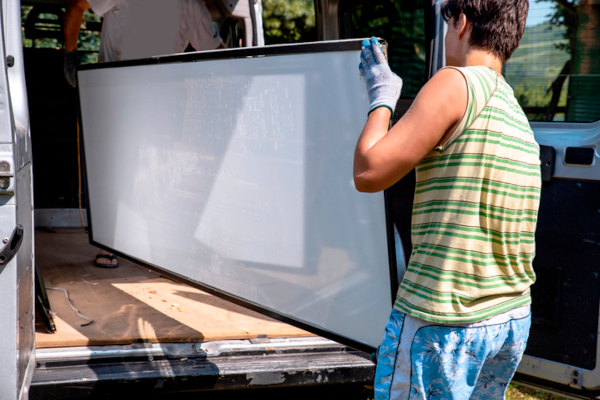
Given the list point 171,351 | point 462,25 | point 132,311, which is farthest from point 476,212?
point 132,311

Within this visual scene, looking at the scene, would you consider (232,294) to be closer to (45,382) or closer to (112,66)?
(45,382)

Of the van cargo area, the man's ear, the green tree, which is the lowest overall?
the van cargo area

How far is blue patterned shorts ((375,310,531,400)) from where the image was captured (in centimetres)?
136

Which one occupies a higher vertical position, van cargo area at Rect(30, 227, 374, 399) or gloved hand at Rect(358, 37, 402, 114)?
gloved hand at Rect(358, 37, 402, 114)

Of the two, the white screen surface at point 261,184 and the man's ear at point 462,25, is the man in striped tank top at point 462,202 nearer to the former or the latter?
the man's ear at point 462,25

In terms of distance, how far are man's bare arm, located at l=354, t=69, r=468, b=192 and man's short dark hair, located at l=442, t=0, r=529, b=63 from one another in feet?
0.53

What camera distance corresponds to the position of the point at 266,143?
6.99 feet

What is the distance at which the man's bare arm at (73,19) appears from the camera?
3532 mm

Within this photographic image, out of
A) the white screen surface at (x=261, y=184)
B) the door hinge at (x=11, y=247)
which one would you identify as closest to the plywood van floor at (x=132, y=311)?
the white screen surface at (x=261, y=184)

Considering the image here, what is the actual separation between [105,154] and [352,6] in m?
1.56

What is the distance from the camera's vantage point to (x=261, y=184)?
219cm

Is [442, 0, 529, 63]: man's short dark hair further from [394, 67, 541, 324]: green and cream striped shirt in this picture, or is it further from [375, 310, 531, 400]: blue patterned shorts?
[375, 310, 531, 400]: blue patterned shorts

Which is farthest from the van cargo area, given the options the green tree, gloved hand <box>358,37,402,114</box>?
the green tree

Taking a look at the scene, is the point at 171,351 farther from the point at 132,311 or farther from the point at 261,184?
the point at 261,184
